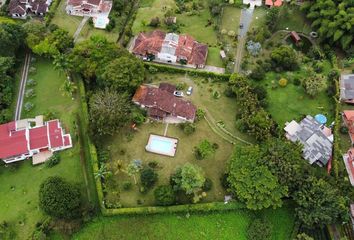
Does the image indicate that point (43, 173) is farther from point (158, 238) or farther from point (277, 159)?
point (277, 159)

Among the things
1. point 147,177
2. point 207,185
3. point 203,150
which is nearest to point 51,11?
→ point 147,177

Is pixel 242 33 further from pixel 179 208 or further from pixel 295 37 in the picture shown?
pixel 179 208

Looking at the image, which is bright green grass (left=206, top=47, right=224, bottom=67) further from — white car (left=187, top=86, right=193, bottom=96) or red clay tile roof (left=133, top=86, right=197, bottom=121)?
red clay tile roof (left=133, top=86, right=197, bottom=121)

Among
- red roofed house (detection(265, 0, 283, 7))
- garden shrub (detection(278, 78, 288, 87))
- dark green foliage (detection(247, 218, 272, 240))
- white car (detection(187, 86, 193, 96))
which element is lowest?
dark green foliage (detection(247, 218, 272, 240))

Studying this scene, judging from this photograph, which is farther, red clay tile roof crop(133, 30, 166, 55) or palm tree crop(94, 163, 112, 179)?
red clay tile roof crop(133, 30, 166, 55)

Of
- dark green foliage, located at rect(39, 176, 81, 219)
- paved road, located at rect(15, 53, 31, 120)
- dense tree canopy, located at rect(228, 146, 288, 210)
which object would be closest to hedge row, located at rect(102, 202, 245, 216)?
dense tree canopy, located at rect(228, 146, 288, 210)

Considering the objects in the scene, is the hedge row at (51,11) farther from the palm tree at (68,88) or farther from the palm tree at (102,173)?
the palm tree at (102,173)

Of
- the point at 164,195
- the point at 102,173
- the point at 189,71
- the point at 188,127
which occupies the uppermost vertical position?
the point at 189,71
